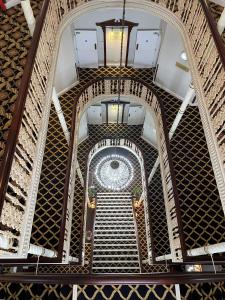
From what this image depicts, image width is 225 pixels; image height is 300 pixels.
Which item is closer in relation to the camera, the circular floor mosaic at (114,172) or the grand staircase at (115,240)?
the grand staircase at (115,240)

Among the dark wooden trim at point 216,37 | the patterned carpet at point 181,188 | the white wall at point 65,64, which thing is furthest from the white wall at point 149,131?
the dark wooden trim at point 216,37

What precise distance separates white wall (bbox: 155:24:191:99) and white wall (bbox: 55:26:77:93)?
111 inches

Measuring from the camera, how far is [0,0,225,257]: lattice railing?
2.84 meters

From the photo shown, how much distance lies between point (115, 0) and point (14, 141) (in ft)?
16.6

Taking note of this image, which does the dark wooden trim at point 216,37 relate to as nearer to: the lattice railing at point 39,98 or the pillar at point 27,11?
the lattice railing at point 39,98

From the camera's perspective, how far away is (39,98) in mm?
3982

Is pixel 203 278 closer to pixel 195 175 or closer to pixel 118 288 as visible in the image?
pixel 118 288

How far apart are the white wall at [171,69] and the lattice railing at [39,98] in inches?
72.5

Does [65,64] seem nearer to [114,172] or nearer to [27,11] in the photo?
[27,11]

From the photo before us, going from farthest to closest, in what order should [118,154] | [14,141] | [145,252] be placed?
[118,154] → [145,252] → [14,141]

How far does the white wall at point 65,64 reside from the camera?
7978 mm

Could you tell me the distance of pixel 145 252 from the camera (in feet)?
31.7

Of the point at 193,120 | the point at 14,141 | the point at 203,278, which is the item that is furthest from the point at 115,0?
the point at 203,278

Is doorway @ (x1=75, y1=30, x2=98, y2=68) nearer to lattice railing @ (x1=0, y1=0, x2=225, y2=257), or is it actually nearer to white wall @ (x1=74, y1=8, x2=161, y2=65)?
white wall @ (x1=74, y1=8, x2=161, y2=65)
